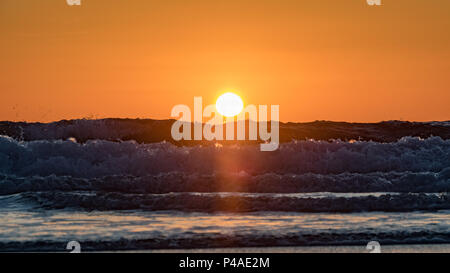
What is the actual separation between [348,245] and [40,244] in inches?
167

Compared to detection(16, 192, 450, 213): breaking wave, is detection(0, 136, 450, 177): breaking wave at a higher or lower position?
higher

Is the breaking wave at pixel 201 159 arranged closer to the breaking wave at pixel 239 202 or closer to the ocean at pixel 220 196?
the ocean at pixel 220 196

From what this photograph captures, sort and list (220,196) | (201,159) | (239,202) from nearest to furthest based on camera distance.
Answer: (239,202) → (220,196) → (201,159)

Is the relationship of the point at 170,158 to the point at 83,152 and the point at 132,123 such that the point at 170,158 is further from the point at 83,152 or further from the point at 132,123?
the point at 132,123

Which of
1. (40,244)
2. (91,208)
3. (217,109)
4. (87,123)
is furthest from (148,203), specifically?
(87,123)

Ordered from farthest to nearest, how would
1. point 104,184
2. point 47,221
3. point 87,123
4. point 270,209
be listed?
point 87,123, point 104,184, point 270,209, point 47,221

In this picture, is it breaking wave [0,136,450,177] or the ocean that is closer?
the ocean

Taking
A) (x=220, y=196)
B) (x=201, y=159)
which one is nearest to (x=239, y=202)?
(x=220, y=196)

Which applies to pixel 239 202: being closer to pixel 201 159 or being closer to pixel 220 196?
pixel 220 196

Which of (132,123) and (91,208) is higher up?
(132,123)

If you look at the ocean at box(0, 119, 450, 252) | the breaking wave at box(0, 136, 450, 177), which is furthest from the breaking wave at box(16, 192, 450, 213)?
the breaking wave at box(0, 136, 450, 177)

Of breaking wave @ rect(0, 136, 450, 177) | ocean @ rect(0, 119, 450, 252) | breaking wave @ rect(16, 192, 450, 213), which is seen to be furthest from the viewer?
breaking wave @ rect(0, 136, 450, 177)

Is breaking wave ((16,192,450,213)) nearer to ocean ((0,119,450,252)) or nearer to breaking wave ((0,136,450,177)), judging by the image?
ocean ((0,119,450,252))
